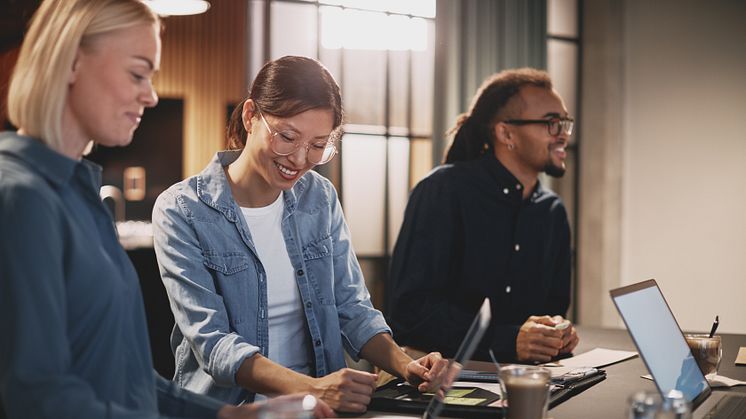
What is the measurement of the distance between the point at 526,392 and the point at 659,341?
419 millimetres

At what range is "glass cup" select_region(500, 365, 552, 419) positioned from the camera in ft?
4.99

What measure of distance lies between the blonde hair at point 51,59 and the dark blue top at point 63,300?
0.03 m

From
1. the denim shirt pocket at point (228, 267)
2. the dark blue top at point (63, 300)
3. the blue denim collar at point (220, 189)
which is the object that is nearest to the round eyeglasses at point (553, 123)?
the blue denim collar at point (220, 189)

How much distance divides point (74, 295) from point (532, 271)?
2069 mm

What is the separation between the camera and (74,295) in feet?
4.10

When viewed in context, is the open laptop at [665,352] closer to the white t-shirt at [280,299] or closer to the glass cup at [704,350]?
the glass cup at [704,350]

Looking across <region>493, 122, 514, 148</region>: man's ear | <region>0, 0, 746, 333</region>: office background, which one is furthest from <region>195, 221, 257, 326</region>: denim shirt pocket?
<region>0, 0, 746, 333</region>: office background

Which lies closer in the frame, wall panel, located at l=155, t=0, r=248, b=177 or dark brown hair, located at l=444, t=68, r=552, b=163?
dark brown hair, located at l=444, t=68, r=552, b=163

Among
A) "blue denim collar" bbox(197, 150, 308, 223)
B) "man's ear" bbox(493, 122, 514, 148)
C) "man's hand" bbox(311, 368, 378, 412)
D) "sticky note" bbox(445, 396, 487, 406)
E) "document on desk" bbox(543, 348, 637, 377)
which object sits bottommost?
"document on desk" bbox(543, 348, 637, 377)

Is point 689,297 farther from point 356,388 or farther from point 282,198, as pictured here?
point 356,388

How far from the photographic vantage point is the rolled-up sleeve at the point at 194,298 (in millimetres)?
1917

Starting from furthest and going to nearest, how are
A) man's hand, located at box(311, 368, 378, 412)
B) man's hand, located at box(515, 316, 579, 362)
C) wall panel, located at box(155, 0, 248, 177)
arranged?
wall panel, located at box(155, 0, 248, 177) → man's hand, located at box(515, 316, 579, 362) → man's hand, located at box(311, 368, 378, 412)

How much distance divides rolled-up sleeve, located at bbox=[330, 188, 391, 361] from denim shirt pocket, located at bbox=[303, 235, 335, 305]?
77 mm

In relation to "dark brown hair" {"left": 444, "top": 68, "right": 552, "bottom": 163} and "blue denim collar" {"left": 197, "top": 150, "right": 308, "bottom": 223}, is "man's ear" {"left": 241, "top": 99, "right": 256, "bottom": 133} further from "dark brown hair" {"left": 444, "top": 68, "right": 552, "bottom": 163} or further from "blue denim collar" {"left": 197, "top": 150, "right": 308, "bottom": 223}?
"dark brown hair" {"left": 444, "top": 68, "right": 552, "bottom": 163}
